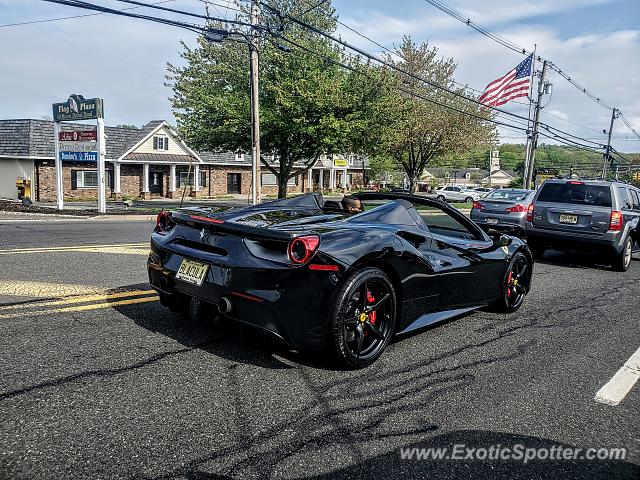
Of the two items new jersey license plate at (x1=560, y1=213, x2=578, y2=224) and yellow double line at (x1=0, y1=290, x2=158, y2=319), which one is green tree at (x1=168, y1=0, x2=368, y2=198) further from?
yellow double line at (x1=0, y1=290, x2=158, y2=319)

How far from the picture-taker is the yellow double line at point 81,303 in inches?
176

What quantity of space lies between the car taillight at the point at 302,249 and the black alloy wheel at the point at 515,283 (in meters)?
2.85

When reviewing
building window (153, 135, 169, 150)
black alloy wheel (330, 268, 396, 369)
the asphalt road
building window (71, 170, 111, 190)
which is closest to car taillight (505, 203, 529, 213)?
the asphalt road

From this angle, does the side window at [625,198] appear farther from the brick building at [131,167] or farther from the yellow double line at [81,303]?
the brick building at [131,167]

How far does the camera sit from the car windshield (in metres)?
13.7

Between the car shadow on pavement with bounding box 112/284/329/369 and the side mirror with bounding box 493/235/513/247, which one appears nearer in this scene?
the car shadow on pavement with bounding box 112/284/329/369

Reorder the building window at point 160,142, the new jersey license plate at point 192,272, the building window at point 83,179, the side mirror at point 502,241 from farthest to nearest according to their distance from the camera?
the building window at point 160,142, the building window at point 83,179, the side mirror at point 502,241, the new jersey license plate at point 192,272

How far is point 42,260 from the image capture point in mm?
7090

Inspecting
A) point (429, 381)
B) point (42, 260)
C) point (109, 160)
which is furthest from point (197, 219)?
point (109, 160)

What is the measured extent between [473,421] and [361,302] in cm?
109

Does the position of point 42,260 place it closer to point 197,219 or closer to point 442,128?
point 197,219

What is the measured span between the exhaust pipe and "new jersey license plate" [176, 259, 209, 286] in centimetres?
26

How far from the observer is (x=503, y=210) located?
1304 centimetres

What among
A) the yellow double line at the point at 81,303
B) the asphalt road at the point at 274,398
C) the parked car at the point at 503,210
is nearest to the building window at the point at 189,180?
the parked car at the point at 503,210
